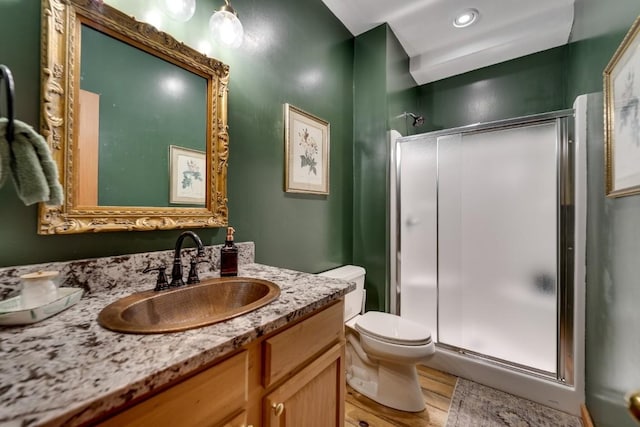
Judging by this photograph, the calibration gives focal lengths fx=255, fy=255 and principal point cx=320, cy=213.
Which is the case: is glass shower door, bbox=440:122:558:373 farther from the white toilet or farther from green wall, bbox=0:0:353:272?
green wall, bbox=0:0:353:272

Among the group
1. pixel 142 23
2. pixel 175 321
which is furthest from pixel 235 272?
pixel 142 23

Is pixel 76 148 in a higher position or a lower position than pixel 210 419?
higher

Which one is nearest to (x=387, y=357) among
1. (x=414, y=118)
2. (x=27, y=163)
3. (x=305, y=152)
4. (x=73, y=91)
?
(x=305, y=152)

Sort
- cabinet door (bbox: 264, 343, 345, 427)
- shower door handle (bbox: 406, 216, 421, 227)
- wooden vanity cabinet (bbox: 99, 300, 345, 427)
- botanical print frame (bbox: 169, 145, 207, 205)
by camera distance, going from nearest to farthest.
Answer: wooden vanity cabinet (bbox: 99, 300, 345, 427), cabinet door (bbox: 264, 343, 345, 427), botanical print frame (bbox: 169, 145, 207, 205), shower door handle (bbox: 406, 216, 421, 227)

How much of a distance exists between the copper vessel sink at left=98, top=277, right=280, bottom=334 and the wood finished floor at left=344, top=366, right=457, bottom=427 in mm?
1016

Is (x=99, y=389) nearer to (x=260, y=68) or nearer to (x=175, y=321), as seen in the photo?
(x=175, y=321)

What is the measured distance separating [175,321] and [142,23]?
108cm

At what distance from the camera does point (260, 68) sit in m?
1.41

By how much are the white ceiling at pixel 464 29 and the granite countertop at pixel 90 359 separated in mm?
2233

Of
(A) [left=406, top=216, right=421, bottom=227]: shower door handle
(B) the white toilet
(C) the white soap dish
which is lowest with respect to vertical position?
(B) the white toilet

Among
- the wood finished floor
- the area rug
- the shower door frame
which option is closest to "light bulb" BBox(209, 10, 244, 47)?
the shower door frame

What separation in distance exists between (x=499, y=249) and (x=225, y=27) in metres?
2.04

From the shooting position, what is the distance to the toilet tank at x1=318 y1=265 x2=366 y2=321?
173 cm

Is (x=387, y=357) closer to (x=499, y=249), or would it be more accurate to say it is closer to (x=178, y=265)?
(x=499, y=249)
